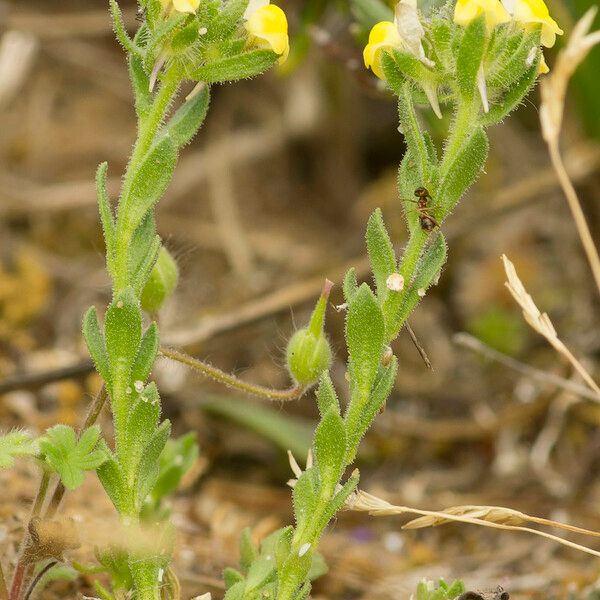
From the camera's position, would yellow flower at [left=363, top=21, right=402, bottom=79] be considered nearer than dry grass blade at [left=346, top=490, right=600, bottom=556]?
Yes

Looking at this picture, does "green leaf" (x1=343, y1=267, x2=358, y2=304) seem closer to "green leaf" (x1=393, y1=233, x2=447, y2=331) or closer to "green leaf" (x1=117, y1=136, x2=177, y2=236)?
"green leaf" (x1=393, y1=233, x2=447, y2=331)

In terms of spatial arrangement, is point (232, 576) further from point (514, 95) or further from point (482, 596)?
point (514, 95)

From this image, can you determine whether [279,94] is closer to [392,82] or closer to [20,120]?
[20,120]

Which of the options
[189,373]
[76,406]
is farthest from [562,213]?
[76,406]

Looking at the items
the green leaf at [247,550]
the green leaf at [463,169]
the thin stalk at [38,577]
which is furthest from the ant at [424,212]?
the thin stalk at [38,577]

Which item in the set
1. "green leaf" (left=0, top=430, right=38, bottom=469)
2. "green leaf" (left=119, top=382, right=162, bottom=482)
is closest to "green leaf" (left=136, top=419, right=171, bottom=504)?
"green leaf" (left=119, top=382, right=162, bottom=482)

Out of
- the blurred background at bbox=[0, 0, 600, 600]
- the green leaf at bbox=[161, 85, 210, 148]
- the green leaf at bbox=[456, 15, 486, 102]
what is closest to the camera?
the green leaf at bbox=[456, 15, 486, 102]

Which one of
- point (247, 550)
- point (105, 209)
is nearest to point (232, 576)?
point (247, 550)
